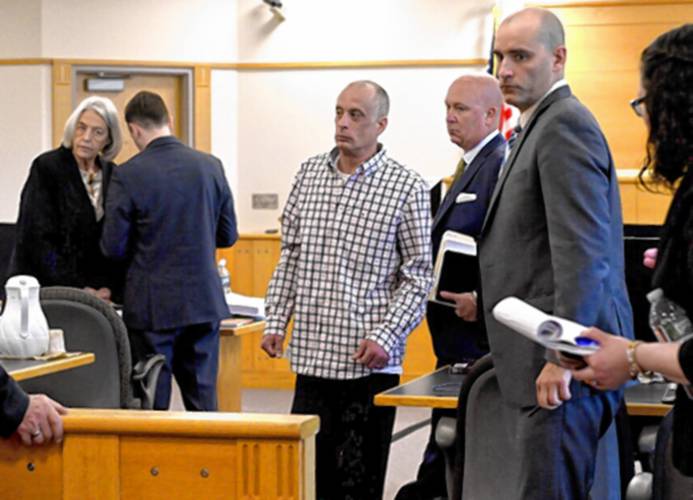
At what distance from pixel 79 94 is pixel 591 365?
28.8 feet

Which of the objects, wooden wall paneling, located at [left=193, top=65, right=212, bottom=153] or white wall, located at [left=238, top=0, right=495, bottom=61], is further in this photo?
wooden wall paneling, located at [left=193, top=65, right=212, bottom=153]

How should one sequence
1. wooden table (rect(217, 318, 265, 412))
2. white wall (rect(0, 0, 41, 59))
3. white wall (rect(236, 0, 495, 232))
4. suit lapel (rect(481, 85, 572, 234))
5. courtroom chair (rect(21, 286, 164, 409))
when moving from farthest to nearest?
1. white wall (rect(0, 0, 41, 59))
2. white wall (rect(236, 0, 495, 232))
3. wooden table (rect(217, 318, 265, 412))
4. courtroom chair (rect(21, 286, 164, 409))
5. suit lapel (rect(481, 85, 572, 234))

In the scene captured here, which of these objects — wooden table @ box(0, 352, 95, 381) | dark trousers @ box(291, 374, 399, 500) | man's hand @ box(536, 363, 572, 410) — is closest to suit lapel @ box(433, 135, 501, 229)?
dark trousers @ box(291, 374, 399, 500)

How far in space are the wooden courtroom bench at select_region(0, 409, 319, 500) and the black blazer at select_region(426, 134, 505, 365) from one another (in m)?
1.89

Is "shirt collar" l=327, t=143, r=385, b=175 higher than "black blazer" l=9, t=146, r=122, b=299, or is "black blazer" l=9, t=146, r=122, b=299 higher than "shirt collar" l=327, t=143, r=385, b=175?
"shirt collar" l=327, t=143, r=385, b=175

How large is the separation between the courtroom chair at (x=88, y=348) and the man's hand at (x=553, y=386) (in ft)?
7.03

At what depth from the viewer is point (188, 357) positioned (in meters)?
5.55

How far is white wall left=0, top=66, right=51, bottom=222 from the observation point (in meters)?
10.3

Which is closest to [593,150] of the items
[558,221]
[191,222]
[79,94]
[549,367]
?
[558,221]

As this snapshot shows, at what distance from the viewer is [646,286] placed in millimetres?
4090

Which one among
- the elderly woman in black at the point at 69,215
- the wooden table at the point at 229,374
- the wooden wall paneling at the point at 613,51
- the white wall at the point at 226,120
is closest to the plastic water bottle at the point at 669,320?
the elderly woman in black at the point at 69,215

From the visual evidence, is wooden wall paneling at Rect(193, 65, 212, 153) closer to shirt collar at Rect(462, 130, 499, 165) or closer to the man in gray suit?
shirt collar at Rect(462, 130, 499, 165)

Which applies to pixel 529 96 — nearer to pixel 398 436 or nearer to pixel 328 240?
pixel 328 240

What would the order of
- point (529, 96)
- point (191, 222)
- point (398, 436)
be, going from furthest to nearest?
point (398, 436), point (191, 222), point (529, 96)
